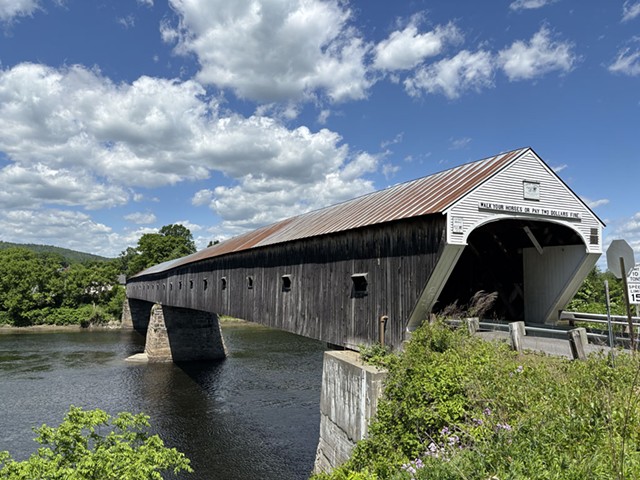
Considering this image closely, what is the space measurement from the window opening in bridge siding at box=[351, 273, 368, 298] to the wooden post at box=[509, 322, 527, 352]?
357cm

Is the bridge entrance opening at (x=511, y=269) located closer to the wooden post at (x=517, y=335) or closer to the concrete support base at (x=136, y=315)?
the wooden post at (x=517, y=335)

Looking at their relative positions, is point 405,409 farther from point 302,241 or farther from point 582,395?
point 302,241

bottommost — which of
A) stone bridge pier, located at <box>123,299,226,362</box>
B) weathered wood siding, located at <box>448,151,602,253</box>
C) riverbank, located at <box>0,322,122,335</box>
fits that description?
riverbank, located at <box>0,322,122,335</box>

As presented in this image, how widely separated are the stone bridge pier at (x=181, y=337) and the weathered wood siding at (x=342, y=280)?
16500 millimetres

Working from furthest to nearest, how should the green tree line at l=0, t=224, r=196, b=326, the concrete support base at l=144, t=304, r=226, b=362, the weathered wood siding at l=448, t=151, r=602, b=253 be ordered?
the green tree line at l=0, t=224, r=196, b=326 → the concrete support base at l=144, t=304, r=226, b=362 → the weathered wood siding at l=448, t=151, r=602, b=253

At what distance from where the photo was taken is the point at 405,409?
7207mm

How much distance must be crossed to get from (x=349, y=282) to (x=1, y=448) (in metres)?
14.1

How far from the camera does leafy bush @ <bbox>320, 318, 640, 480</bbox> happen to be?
4508mm

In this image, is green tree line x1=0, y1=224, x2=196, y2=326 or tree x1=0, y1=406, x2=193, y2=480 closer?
tree x1=0, y1=406, x2=193, y2=480

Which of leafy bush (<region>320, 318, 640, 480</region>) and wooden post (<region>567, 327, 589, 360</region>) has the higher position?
wooden post (<region>567, 327, 589, 360</region>)

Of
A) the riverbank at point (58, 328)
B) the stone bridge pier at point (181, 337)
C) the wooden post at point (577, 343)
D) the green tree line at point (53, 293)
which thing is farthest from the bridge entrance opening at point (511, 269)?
the green tree line at point (53, 293)

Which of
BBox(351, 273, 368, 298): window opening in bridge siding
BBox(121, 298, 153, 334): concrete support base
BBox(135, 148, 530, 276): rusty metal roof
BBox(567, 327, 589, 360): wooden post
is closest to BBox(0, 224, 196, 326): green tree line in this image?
BBox(121, 298, 153, 334): concrete support base

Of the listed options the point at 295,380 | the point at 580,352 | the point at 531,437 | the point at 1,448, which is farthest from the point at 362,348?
the point at 295,380

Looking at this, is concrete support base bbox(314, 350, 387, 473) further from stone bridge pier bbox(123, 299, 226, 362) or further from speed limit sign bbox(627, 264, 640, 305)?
stone bridge pier bbox(123, 299, 226, 362)
